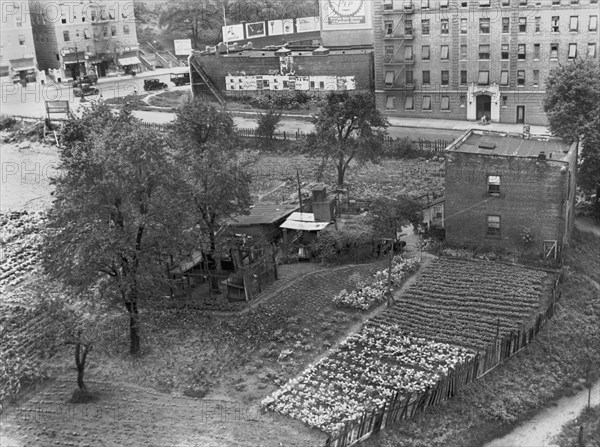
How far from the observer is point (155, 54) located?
111 metres

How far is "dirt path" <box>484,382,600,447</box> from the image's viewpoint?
105 ft

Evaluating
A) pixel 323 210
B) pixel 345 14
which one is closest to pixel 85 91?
pixel 345 14

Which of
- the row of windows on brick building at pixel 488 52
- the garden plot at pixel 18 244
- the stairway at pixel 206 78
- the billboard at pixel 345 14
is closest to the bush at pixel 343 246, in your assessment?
the garden plot at pixel 18 244

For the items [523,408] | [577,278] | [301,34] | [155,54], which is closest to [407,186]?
[577,278]

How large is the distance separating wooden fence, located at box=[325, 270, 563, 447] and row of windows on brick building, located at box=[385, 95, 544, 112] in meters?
36.6

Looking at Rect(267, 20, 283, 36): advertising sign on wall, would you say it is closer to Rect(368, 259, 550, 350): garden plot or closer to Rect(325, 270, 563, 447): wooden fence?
Rect(368, 259, 550, 350): garden plot

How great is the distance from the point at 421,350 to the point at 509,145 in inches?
665

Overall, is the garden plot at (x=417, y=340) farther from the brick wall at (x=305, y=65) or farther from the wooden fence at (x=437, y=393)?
the brick wall at (x=305, y=65)

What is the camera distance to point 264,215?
4878 centimetres

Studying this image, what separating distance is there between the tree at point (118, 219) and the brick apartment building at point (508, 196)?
16466 millimetres

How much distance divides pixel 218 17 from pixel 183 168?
80.6 metres

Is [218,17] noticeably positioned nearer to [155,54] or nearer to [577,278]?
[155,54]

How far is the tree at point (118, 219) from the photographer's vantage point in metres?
34.9

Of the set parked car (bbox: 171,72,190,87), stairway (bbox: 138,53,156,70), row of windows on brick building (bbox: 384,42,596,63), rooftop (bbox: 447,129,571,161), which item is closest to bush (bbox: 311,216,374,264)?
rooftop (bbox: 447,129,571,161)
